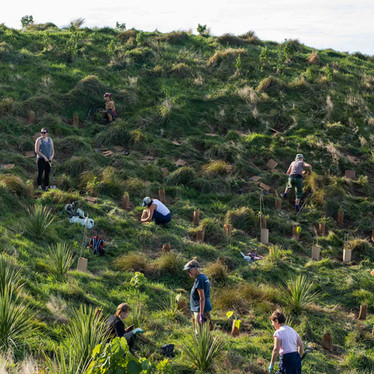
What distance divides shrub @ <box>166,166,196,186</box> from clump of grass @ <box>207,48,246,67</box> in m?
8.45

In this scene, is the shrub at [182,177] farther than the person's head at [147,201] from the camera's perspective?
Yes

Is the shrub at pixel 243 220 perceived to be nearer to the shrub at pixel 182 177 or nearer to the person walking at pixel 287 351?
the shrub at pixel 182 177

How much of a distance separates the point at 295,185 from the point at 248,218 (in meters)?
1.92

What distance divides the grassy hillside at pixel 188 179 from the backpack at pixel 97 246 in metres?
0.23

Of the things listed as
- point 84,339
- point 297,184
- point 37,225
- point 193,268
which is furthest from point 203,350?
point 297,184

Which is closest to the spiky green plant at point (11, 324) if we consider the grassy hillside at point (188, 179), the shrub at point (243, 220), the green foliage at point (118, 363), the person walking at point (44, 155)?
the grassy hillside at point (188, 179)

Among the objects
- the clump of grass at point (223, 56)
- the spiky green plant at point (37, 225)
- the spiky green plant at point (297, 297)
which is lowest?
the spiky green plant at point (297, 297)

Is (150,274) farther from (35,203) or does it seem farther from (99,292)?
(35,203)

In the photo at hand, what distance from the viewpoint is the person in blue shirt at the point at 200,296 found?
6934 mm

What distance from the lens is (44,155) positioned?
1154 centimetres

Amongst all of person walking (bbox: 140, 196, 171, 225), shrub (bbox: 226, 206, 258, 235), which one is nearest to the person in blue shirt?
person walking (bbox: 140, 196, 171, 225)

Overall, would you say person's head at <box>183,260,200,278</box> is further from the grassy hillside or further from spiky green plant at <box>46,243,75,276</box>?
spiky green plant at <box>46,243,75,276</box>

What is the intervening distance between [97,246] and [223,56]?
13.9 metres

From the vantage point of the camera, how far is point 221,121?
1772 centimetres
